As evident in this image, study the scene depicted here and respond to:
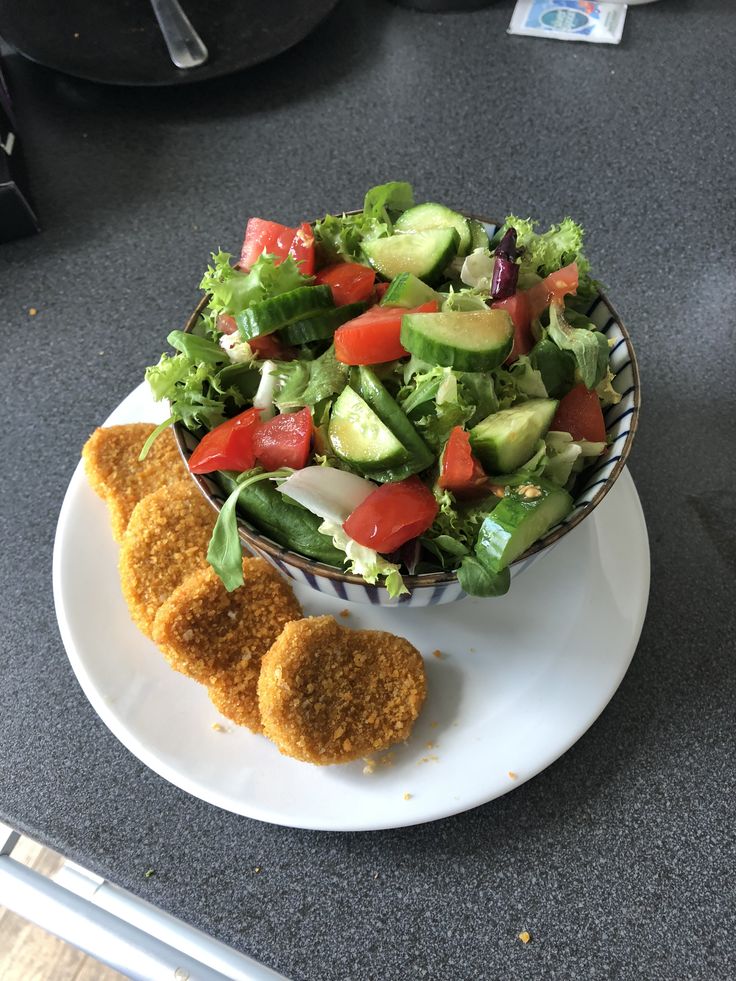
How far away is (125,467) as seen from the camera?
1.56 meters

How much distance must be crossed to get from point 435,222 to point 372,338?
335 millimetres

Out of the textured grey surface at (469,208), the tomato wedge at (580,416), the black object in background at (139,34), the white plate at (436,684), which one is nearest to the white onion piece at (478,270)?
the tomato wedge at (580,416)

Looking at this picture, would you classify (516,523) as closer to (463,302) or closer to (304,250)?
(463,302)

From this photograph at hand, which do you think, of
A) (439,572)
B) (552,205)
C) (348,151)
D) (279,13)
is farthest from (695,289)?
(279,13)

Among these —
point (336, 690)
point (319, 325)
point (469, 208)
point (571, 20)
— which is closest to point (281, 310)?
point (319, 325)

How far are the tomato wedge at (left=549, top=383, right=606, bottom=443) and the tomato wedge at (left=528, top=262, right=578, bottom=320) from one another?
0.16 metres

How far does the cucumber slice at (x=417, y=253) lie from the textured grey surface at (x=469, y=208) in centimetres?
66

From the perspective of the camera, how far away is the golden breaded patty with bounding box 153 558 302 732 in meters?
1.32

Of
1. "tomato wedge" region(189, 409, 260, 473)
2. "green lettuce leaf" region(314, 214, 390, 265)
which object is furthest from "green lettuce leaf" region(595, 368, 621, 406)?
"tomato wedge" region(189, 409, 260, 473)

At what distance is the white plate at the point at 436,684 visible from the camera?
1.25 metres

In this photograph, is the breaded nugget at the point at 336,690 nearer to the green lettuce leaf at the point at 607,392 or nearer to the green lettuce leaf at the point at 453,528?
the green lettuce leaf at the point at 453,528

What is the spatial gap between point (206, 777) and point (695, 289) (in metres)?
1.64

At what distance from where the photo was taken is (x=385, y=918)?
1.26 meters

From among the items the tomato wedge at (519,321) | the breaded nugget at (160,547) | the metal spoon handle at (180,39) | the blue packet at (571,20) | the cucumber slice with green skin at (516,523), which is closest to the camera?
the cucumber slice with green skin at (516,523)
